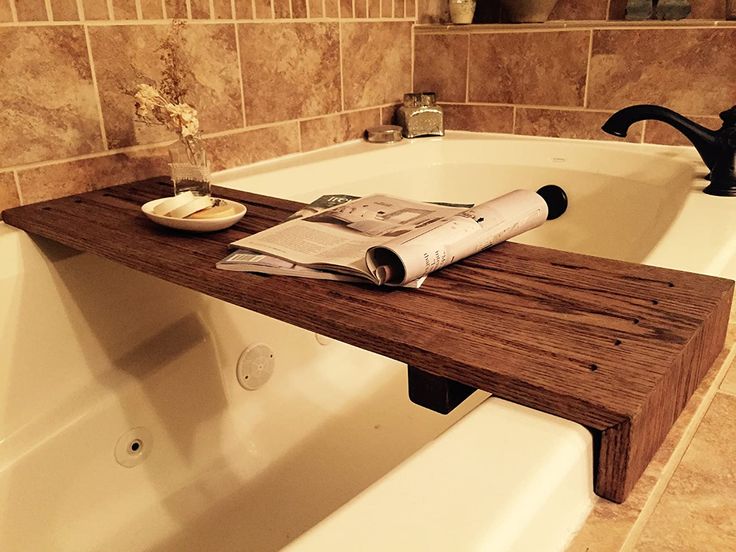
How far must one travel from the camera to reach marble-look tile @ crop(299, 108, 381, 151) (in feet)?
5.32

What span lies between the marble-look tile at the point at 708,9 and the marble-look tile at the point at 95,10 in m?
1.37

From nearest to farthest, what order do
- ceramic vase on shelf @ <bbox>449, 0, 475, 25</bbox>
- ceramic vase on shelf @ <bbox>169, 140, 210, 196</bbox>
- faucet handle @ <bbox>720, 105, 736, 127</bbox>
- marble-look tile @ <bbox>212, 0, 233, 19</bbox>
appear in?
ceramic vase on shelf @ <bbox>169, 140, 210, 196</bbox> → faucet handle @ <bbox>720, 105, 736, 127</bbox> → marble-look tile @ <bbox>212, 0, 233, 19</bbox> → ceramic vase on shelf @ <bbox>449, 0, 475, 25</bbox>

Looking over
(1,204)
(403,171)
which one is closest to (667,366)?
(1,204)

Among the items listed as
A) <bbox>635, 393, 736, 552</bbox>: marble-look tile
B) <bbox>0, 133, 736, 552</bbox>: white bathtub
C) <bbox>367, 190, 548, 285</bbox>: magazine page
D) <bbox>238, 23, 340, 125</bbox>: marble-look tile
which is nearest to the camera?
<bbox>635, 393, 736, 552</bbox>: marble-look tile

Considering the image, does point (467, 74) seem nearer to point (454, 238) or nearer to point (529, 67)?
point (529, 67)

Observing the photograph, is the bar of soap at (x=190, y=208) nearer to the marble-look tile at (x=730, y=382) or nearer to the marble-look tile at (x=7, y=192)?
the marble-look tile at (x=7, y=192)

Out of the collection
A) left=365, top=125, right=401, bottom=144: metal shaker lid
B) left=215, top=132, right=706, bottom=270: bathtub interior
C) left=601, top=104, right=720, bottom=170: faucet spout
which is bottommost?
left=215, top=132, right=706, bottom=270: bathtub interior

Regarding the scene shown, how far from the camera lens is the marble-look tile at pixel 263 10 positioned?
142 centimetres

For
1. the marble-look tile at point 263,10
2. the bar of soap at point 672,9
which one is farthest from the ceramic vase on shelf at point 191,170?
the bar of soap at point 672,9

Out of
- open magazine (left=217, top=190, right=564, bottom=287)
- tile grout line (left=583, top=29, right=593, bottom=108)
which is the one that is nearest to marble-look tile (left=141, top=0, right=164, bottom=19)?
open magazine (left=217, top=190, right=564, bottom=287)

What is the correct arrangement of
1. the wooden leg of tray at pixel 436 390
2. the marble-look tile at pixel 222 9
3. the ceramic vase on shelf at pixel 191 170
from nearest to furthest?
the wooden leg of tray at pixel 436 390 → the ceramic vase on shelf at pixel 191 170 → the marble-look tile at pixel 222 9

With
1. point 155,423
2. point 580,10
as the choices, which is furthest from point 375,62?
point 155,423

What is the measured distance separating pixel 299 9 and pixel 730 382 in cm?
123

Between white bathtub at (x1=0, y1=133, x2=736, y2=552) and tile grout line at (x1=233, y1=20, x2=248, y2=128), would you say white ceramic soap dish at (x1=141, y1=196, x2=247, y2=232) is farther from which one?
tile grout line at (x1=233, y1=20, x2=248, y2=128)
